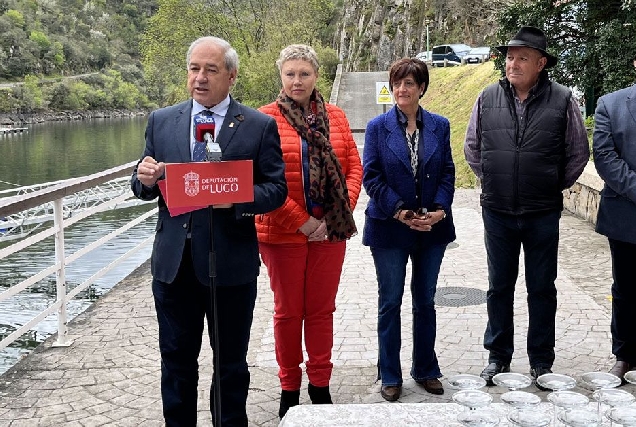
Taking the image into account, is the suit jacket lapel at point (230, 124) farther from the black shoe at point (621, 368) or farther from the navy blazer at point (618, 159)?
the black shoe at point (621, 368)

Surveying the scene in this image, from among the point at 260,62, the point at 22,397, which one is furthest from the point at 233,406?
the point at 260,62

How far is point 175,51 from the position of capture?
47.8 metres

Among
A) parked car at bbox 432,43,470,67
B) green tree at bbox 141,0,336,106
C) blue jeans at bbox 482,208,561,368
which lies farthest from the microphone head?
green tree at bbox 141,0,336,106

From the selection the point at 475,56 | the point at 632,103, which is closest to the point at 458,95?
the point at 475,56

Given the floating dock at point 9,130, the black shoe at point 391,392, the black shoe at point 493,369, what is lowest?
the floating dock at point 9,130

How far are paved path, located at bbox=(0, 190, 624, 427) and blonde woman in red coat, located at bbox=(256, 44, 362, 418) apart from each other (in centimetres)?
39

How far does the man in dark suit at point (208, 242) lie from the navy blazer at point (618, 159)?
80.6 inches

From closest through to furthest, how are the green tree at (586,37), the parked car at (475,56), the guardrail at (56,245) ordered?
1. the guardrail at (56,245)
2. the green tree at (586,37)
3. the parked car at (475,56)

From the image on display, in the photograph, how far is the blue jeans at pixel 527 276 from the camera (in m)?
4.25

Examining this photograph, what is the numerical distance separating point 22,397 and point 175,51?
45684 millimetres

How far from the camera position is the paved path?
13.8ft

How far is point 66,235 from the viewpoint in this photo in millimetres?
26734

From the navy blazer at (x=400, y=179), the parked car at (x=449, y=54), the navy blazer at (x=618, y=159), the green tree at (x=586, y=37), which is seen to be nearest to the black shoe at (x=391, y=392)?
the navy blazer at (x=400, y=179)

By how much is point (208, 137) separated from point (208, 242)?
560 mm
